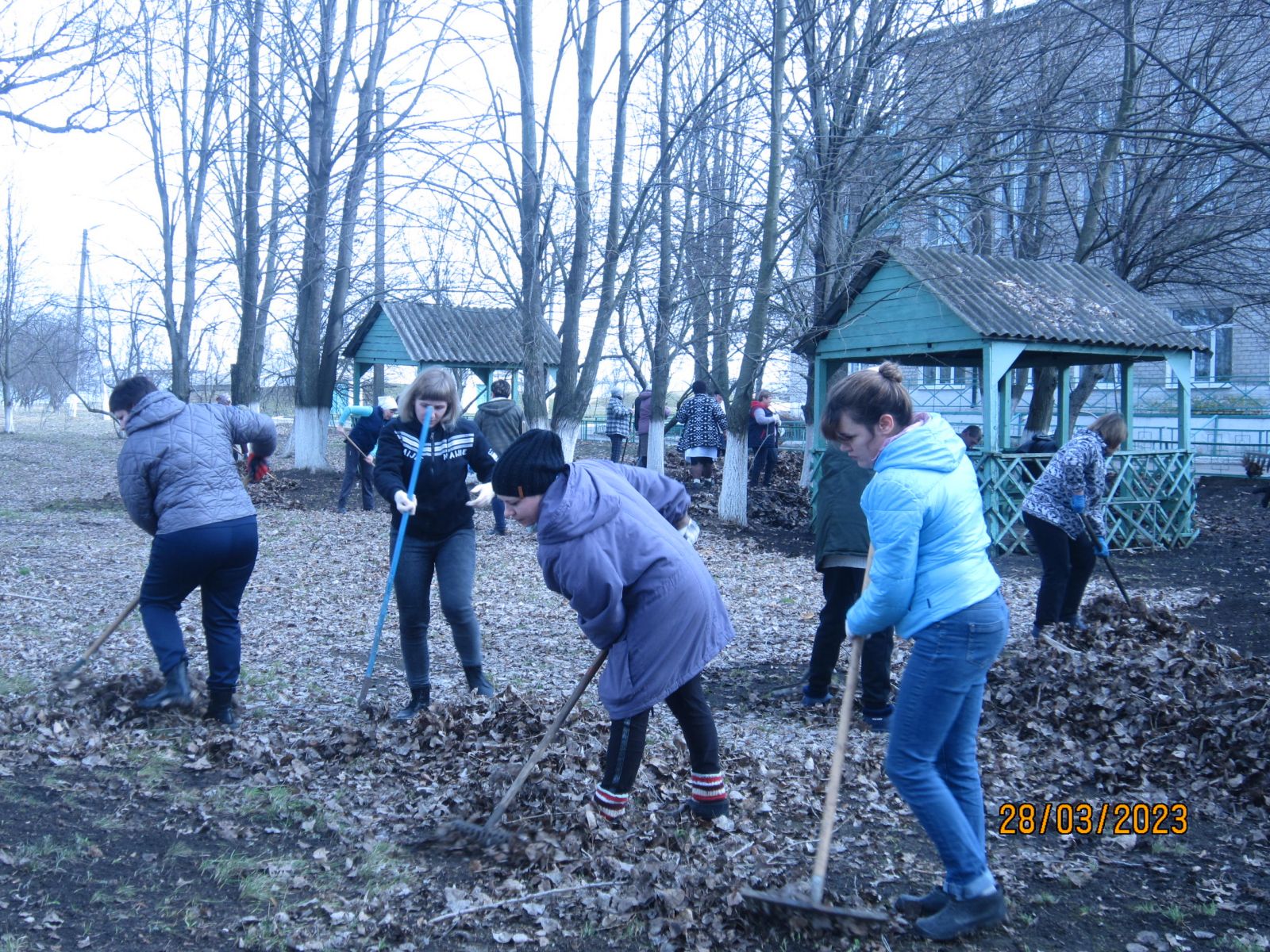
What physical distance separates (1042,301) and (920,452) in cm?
1020

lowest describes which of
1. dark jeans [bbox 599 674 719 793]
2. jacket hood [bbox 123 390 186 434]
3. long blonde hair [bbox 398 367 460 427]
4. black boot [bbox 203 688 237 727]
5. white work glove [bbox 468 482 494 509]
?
black boot [bbox 203 688 237 727]

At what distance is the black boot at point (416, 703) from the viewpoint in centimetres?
527

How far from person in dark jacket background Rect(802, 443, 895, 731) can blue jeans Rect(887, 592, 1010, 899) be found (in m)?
2.00

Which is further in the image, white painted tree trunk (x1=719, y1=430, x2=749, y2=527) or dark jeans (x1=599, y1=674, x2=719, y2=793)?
white painted tree trunk (x1=719, y1=430, x2=749, y2=527)

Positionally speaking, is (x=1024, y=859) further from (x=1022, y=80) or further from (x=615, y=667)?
(x=1022, y=80)

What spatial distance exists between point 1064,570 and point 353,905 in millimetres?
5052

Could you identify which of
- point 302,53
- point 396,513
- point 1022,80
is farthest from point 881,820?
point 302,53

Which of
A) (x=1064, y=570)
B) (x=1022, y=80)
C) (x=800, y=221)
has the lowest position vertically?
(x=1064, y=570)

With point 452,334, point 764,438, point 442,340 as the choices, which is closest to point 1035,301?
point 764,438

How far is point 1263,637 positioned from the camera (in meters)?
7.36

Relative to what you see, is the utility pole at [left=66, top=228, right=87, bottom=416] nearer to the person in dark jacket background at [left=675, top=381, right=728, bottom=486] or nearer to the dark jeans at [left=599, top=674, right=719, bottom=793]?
the person in dark jacket background at [left=675, top=381, right=728, bottom=486]

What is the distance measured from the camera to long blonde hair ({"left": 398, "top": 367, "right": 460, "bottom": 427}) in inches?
202

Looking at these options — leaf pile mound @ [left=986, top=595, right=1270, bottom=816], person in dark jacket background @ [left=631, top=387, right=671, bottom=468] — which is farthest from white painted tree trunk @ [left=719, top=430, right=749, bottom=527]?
leaf pile mound @ [left=986, top=595, right=1270, bottom=816]
